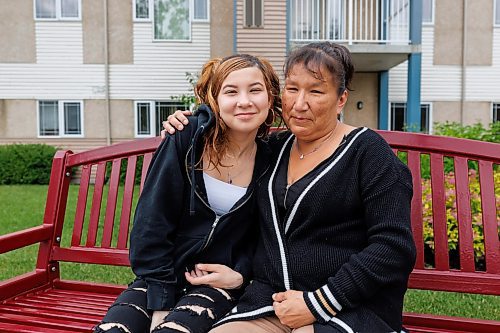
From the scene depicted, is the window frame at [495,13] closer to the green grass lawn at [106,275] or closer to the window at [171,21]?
the window at [171,21]

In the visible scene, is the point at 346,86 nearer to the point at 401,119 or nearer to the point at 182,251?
the point at 182,251

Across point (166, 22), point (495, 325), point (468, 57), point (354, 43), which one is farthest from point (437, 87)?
point (495, 325)

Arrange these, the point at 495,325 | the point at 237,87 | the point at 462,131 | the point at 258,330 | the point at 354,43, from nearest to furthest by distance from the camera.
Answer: the point at 258,330
the point at 237,87
the point at 495,325
the point at 462,131
the point at 354,43

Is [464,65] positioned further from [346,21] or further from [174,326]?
[174,326]

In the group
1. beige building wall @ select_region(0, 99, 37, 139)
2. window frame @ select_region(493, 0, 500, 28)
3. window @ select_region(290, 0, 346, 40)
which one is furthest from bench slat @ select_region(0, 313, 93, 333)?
window frame @ select_region(493, 0, 500, 28)

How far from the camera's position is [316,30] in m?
15.3

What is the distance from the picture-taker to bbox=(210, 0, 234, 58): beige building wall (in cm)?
1712

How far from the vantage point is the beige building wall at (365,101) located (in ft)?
56.3

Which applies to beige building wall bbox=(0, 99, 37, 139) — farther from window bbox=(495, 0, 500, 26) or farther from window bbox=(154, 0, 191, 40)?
window bbox=(495, 0, 500, 26)

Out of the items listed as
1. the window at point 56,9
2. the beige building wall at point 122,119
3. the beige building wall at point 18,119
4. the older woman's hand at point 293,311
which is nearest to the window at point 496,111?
the beige building wall at point 122,119

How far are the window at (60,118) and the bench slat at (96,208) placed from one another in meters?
14.4

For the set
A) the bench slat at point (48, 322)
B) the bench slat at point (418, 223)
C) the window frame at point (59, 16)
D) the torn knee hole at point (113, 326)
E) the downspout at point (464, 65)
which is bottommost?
the bench slat at point (48, 322)

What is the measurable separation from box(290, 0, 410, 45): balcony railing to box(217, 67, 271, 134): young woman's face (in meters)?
12.6

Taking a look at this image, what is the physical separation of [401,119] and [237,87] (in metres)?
16.0
